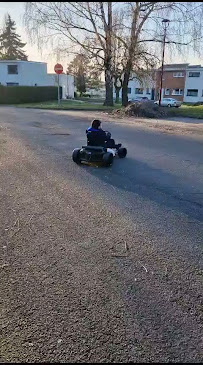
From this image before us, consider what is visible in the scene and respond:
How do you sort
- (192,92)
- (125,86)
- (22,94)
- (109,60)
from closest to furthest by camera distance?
(109,60)
(125,86)
(22,94)
(192,92)

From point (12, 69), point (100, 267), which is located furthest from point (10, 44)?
point (100, 267)

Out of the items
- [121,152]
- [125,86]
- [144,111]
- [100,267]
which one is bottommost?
[100,267]

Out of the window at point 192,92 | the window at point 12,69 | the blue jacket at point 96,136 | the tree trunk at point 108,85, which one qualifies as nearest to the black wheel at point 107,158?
the blue jacket at point 96,136

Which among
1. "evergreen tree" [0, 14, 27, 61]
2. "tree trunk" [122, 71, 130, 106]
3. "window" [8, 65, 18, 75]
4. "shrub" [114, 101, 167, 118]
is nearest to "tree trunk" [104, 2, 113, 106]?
"tree trunk" [122, 71, 130, 106]

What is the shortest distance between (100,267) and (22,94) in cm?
3536

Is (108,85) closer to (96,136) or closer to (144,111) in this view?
(144,111)

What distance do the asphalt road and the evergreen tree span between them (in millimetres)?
70532

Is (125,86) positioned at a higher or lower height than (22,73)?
lower

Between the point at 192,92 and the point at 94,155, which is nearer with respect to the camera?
the point at 94,155

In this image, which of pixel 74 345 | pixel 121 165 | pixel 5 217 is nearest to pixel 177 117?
pixel 121 165

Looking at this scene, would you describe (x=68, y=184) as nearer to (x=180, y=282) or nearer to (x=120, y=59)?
(x=180, y=282)

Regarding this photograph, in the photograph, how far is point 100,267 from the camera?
2.82m

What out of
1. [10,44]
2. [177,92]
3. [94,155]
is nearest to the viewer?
[94,155]

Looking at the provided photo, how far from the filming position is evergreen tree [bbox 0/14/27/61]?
218ft
